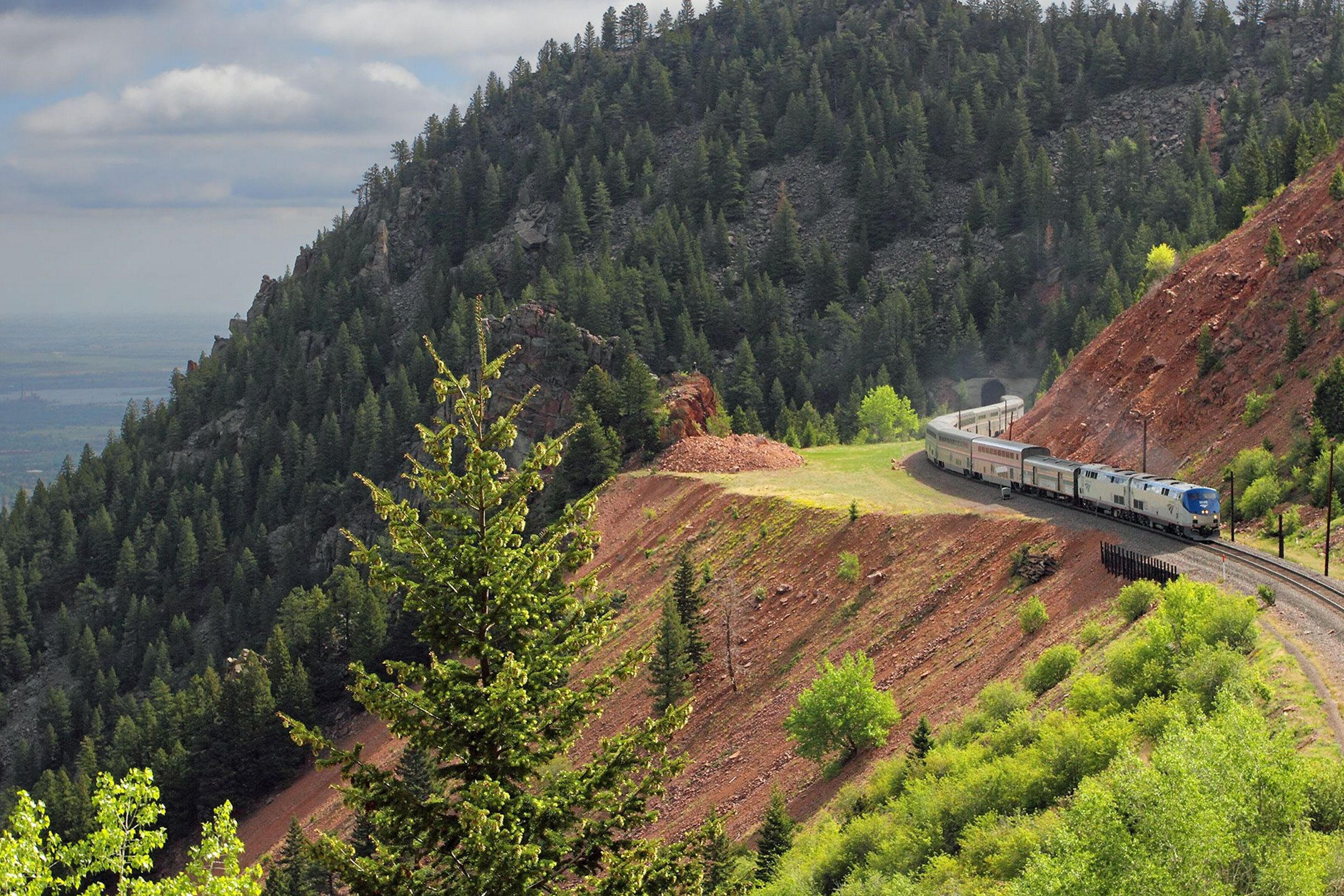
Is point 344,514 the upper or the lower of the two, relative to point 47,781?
upper

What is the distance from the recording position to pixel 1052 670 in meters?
39.7

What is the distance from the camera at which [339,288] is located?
162m

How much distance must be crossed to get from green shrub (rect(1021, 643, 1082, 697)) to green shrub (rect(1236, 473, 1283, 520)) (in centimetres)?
1494

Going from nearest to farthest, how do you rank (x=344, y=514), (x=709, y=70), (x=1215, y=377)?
(x=1215, y=377) < (x=344, y=514) < (x=709, y=70)

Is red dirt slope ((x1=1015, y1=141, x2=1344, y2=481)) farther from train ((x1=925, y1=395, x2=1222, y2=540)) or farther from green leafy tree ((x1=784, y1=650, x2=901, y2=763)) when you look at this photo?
green leafy tree ((x1=784, y1=650, x2=901, y2=763))

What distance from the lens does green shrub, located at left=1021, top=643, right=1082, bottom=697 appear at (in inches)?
1555

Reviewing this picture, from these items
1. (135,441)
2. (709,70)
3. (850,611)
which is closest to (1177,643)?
(850,611)

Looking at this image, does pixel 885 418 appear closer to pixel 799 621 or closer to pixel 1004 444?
pixel 1004 444

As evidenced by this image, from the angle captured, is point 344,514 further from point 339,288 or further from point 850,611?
point 850,611

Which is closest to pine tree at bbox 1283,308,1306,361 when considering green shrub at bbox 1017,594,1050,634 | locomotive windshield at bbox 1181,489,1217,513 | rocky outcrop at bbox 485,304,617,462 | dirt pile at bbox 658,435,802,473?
locomotive windshield at bbox 1181,489,1217,513

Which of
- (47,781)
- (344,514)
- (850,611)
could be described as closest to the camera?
(850,611)

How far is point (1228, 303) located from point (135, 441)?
126 metres

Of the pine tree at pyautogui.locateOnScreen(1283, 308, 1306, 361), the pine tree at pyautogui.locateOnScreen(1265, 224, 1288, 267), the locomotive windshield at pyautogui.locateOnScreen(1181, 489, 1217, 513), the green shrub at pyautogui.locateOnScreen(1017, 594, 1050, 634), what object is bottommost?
the green shrub at pyautogui.locateOnScreen(1017, 594, 1050, 634)

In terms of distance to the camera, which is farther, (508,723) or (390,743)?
(390,743)
